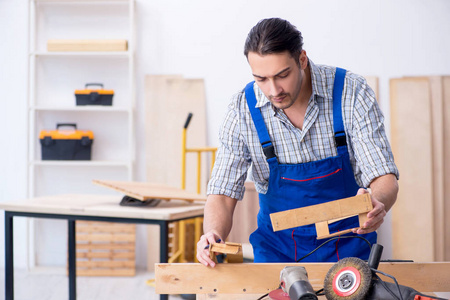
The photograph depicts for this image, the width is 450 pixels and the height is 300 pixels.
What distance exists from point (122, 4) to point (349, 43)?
1940mm

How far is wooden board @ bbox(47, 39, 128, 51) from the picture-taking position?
4246 mm

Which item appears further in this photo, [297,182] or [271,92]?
[297,182]

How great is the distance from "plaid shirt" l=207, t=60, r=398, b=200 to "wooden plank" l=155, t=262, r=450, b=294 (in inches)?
16.9

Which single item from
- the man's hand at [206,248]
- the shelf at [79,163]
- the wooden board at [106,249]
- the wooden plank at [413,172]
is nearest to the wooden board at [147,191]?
the man's hand at [206,248]

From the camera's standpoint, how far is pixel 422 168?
13.7ft

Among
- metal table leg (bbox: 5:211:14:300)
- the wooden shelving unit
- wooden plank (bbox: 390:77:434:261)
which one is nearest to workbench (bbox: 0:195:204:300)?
metal table leg (bbox: 5:211:14:300)

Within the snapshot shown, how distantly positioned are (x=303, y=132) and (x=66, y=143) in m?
2.95

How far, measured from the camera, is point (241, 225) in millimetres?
4234

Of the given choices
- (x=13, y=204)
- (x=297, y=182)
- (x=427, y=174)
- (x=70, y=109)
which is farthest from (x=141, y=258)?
(x=297, y=182)

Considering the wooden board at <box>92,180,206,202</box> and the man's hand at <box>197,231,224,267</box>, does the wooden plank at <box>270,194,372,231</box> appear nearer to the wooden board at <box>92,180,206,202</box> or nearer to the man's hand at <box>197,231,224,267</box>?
the man's hand at <box>197,231,224,267</box>

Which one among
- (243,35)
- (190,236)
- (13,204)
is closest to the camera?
(13,204)

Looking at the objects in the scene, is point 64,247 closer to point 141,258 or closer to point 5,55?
point 141,258

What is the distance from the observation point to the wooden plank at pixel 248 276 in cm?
130

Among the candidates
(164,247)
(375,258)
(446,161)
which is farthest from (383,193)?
(446,161)
